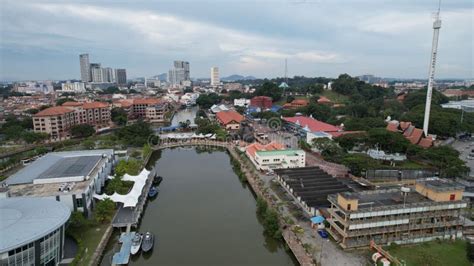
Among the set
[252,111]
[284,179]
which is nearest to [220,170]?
[284,179]

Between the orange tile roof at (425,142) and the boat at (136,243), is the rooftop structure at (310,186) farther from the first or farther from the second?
the orange tile roof at (425,142)

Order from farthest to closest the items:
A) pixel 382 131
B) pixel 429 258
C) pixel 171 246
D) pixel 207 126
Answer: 1. pixel 207 126
2. pixel 382 131
3. pixel 171 246
4. pixel 429 258

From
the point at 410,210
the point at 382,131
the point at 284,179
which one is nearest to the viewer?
the point at 410,210

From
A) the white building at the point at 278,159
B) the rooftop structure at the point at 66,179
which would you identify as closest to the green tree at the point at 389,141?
the white building at the point at 278,159

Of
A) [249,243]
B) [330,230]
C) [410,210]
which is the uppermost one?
[410,210]

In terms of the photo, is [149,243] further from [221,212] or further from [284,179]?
[284,179]

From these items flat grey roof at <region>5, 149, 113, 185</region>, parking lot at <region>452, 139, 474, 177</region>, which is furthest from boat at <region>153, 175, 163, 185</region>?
parking lot at <region>452, 139, 474, 177</region>

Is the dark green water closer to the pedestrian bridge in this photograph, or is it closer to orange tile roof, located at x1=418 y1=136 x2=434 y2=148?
the pedestrian bridge
